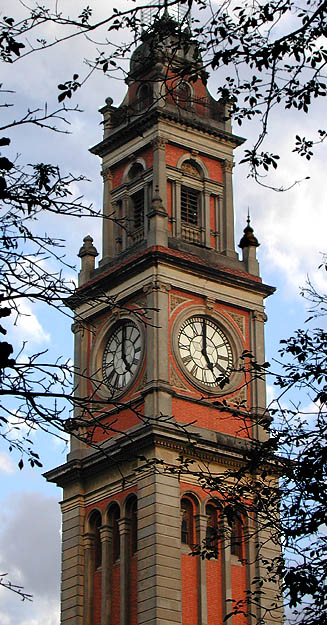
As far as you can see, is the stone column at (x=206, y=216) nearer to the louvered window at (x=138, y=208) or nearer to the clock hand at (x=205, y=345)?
the louvered window at (x=138, y=208)

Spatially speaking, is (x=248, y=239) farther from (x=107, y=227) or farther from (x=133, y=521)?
(x=133, y=521)

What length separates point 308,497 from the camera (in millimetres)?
20156

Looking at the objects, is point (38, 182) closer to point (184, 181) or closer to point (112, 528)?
point (112, 528)

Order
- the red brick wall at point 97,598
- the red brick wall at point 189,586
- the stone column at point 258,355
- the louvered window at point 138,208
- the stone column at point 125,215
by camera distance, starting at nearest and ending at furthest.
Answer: the red brick wall at point 189,586 → the red brick wall at point 97,598 → the stone column at point 258,355 → the stone column at point 125,215 → the louvered window at point 138,208

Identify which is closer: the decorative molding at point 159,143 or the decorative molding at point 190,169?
the decorative molding at point 159,143

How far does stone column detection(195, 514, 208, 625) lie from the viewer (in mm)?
42781

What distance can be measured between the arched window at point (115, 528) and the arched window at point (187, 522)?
2226 mm

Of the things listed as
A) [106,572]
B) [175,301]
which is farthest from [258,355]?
[106,572]

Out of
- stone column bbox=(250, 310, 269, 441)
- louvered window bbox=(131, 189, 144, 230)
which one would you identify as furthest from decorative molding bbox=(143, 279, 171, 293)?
louvered window bbox=(131, 189, 144, 230)

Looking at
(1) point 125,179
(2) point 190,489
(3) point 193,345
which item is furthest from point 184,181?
(2) point 190,489

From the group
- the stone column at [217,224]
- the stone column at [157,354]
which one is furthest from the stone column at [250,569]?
the stone column at [217,224]

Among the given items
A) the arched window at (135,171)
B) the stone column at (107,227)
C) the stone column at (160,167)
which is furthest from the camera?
the arched window at (135,171)

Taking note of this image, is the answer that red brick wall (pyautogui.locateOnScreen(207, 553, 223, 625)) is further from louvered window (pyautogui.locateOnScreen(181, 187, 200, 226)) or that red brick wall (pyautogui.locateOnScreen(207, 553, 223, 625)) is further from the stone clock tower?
louvered window (pyautogui.locateOnScreen(181, 187, 200, 226))

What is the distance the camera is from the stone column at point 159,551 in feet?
137
